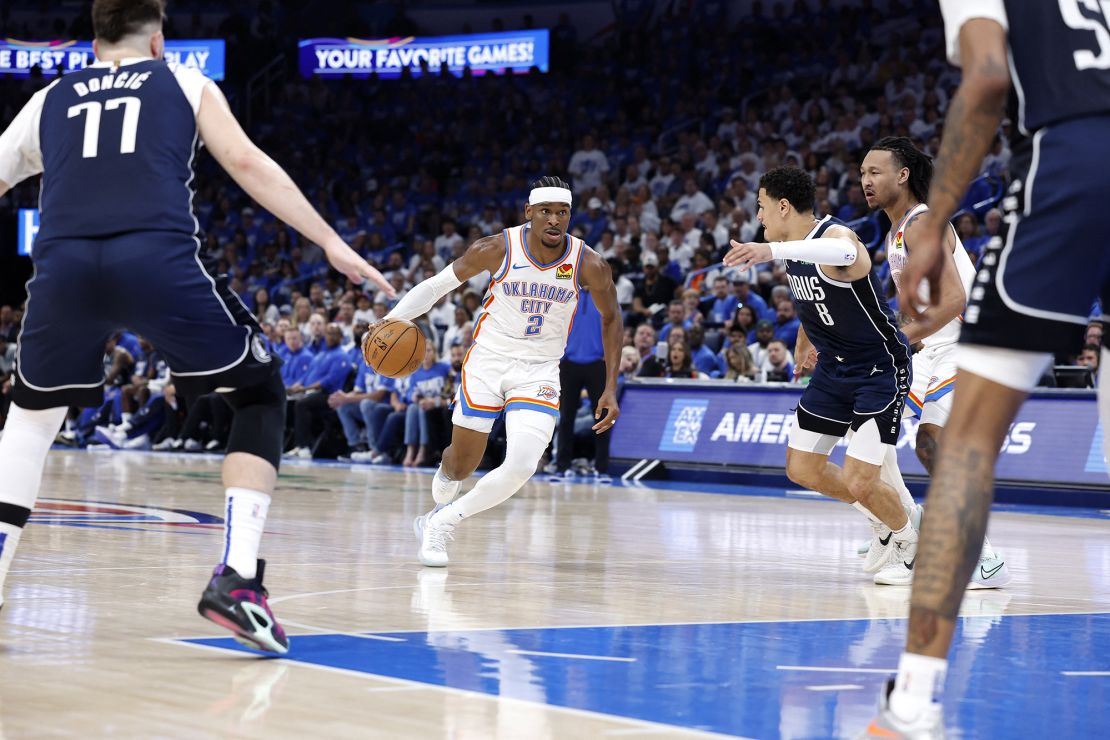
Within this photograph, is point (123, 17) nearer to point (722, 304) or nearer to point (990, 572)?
point (990, 572)

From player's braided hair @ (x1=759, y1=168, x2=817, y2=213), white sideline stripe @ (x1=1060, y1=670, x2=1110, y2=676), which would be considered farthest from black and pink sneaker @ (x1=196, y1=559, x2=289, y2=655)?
player's braided hair @ (x1=759, y1=168, x2=817, y2=213)

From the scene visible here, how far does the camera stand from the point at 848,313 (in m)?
7.50

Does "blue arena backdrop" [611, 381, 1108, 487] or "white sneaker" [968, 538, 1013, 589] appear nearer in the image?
"white sneaker" [968, 538, 1013, 589]

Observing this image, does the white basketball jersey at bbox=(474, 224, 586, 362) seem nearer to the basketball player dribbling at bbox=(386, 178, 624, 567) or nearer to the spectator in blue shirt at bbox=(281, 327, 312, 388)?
the basketball player dribbling at bbox=(386, 178, 624, 567)

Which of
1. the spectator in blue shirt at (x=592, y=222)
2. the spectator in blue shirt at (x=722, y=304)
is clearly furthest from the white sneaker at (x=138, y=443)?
the spectator in blue shirt at (x=722, y=304)

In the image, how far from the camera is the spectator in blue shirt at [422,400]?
17688 millimetres

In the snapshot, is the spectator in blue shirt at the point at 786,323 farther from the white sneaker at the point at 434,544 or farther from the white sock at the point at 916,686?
the white sock at the point at 916,686

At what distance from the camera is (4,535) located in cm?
464

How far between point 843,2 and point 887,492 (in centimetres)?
1984

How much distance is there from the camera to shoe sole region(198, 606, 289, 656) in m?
4.41

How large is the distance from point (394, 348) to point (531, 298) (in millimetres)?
840

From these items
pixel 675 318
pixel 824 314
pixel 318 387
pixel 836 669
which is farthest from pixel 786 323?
pixel 836 669

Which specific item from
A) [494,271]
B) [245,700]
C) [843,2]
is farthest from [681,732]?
Result: [843,2]

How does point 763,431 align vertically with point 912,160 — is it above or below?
below
